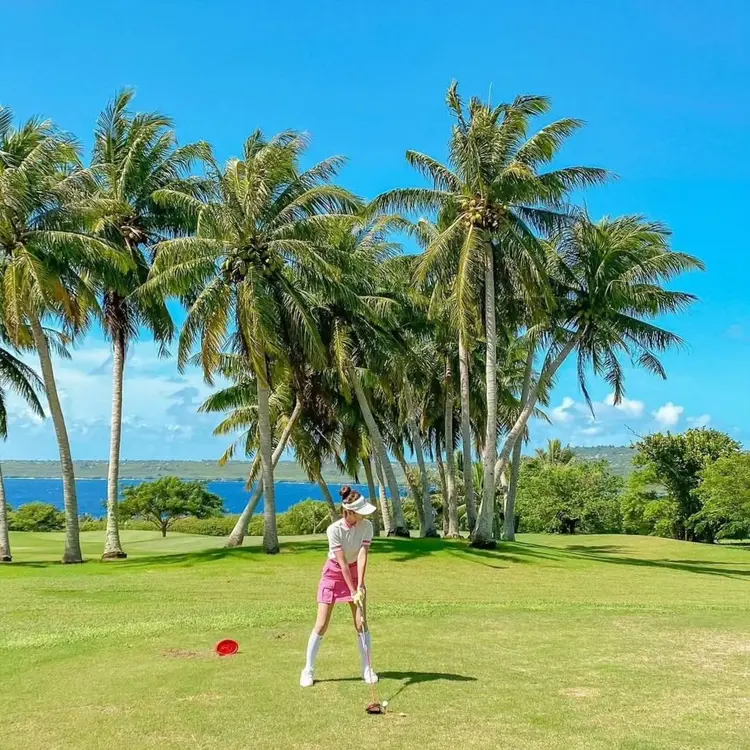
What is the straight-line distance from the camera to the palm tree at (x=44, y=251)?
820 inches

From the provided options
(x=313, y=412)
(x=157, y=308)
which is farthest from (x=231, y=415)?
(x=157, y=308)

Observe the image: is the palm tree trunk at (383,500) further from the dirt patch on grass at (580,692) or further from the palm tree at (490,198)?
the dirt patch on grass at (580,692)

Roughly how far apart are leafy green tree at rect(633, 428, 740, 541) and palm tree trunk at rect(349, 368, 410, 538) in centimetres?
2573

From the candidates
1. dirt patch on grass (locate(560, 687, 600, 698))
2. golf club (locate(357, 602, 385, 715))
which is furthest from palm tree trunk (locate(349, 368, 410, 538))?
dirt patch on grass (locate(560, 687, 600, 698))

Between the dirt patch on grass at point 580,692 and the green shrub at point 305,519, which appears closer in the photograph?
the dirt patch on grass at point 580,692

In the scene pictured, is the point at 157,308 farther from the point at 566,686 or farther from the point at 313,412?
the point at 566,686

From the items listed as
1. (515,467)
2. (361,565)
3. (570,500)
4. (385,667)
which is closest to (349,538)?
(361,565)

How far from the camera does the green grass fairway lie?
5977mm

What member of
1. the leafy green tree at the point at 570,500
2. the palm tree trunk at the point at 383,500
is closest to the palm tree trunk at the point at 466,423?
the palm tree trunk at the point at 383,500

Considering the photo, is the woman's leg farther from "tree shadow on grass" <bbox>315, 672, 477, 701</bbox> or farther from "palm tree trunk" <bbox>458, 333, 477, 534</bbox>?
"palm tree trunk" <bbox>458, 333, 477, 534</bbox>

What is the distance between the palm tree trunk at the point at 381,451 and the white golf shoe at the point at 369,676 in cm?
1913

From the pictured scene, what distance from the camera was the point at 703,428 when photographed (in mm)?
51531

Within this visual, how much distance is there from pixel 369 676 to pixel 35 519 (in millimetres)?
61291

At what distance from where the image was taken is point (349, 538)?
7320 mm
